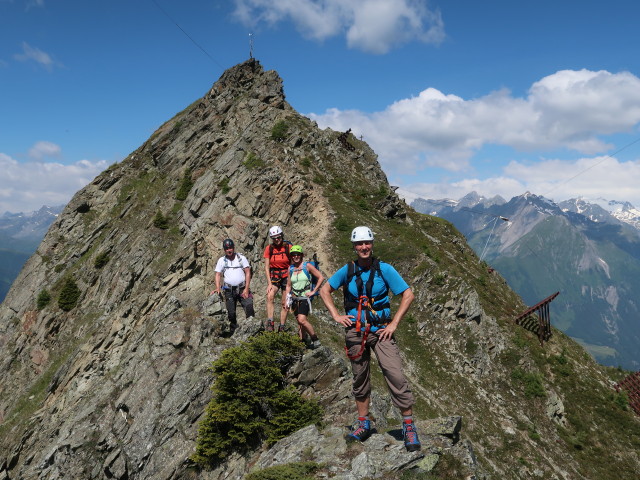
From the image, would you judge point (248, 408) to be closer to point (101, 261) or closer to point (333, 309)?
point (333, 309)

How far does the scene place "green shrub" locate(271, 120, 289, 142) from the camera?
35.9 meters

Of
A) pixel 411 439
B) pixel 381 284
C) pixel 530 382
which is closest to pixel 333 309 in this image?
pixel 381 284

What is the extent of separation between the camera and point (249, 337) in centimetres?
1185

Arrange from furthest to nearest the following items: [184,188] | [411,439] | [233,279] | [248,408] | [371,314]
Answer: [184,188] → [233,279] → [248,408] → [371,314] → [411,439]

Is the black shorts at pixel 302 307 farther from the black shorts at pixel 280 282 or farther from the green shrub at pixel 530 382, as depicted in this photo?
the green shrub at pixel 530 382

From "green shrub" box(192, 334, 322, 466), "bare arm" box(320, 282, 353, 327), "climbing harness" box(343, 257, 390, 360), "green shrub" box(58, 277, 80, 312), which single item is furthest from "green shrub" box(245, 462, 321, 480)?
"green shrub" box(58, 277, 80, 312)

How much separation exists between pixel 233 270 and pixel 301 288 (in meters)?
3.43

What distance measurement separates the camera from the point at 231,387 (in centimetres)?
1034

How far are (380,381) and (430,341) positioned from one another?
24.7ft

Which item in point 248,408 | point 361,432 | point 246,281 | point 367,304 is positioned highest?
point 367,304

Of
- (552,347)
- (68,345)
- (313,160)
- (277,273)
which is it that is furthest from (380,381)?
(68,345)

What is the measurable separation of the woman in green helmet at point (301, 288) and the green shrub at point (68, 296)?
115 ft

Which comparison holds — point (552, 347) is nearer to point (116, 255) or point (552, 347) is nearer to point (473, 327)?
point (473, 327)

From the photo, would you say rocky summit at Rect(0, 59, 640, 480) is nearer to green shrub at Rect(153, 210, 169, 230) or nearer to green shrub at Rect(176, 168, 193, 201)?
green shrub at Rect(176, 168, 193, 201)
